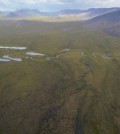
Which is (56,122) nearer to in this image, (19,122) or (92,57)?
(19,122)

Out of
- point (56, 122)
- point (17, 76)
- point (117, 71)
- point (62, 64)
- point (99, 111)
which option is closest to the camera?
point (56, 122)

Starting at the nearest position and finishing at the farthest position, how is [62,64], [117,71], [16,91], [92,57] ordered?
[16,91] < [117,71] < [62,64] < [92,57]

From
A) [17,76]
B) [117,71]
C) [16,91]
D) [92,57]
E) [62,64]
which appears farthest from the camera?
[92,57]

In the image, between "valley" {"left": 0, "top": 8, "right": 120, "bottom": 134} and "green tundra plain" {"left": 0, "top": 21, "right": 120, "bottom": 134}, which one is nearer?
"green tundra plain" {"left": 0, "top": 21, "right": 120, "bottom": 134}

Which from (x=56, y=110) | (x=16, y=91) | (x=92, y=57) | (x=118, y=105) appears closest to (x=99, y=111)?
(x=118, y=105)

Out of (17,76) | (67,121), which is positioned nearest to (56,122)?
(67,121)

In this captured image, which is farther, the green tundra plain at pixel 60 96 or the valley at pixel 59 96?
the valley at pixel 59 96

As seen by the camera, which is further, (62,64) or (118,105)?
(62,64)

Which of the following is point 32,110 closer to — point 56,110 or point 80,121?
point 56,110

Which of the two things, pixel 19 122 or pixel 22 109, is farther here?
pixel 22 109
